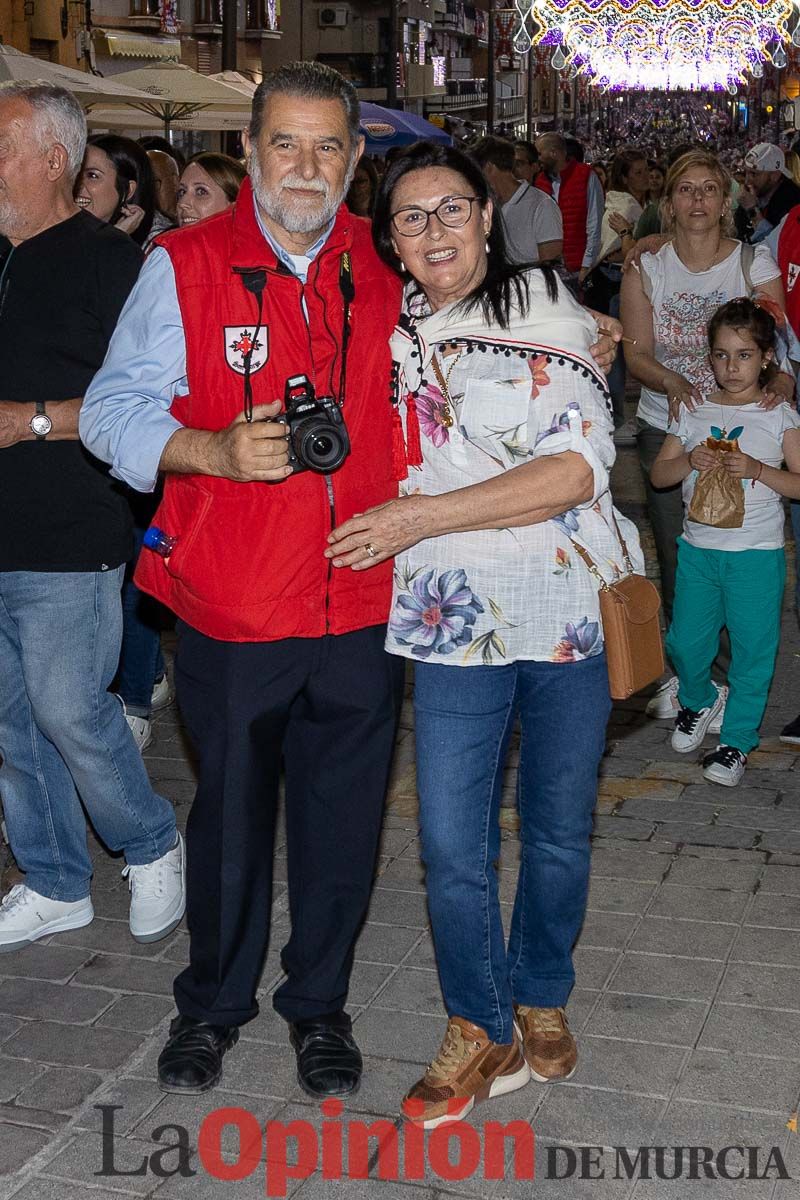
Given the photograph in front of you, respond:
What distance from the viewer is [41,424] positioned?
14.8 feet

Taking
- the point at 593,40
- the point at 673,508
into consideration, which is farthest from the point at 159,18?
the point at 673,508

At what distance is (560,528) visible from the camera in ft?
12.2

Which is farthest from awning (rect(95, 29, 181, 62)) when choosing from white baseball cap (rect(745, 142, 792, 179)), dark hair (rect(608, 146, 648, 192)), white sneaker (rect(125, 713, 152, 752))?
white sneaker (rect(125, 713, 152, 752))

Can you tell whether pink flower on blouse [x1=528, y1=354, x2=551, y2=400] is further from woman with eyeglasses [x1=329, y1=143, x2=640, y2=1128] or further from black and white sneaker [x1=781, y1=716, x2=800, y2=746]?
black and white sneaker [x1=781, y1=716, x2=800, y2=746]

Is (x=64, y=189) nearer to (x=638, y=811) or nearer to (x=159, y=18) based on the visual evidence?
(x=638, y=811)

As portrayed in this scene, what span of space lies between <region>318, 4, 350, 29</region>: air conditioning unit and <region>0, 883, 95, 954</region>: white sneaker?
55.4 metres

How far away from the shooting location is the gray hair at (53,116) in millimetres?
4590

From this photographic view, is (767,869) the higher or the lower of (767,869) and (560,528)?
the lower

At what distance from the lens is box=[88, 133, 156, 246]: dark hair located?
652cm

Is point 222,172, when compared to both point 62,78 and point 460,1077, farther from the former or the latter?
point 62,78

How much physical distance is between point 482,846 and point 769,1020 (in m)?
1.12

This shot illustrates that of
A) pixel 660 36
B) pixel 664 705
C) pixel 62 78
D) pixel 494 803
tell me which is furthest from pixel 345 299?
pixel 660 36

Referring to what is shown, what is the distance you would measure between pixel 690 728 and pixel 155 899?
2.64 metres

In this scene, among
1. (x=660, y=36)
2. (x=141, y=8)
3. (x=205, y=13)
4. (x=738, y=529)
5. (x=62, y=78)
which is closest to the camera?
(x=738, y=529)
